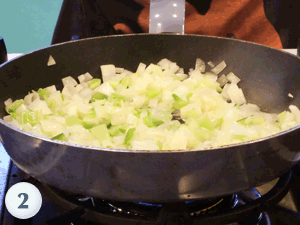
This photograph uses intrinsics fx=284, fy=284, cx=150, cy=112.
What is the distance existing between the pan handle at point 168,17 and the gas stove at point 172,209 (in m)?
0.64

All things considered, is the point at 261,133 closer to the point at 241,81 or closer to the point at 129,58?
the point at 241,81

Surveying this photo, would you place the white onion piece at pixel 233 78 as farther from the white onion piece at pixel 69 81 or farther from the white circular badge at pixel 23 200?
the white circular badge at pixel 23 200

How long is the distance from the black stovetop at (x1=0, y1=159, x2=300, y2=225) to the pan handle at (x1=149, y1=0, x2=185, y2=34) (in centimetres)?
65

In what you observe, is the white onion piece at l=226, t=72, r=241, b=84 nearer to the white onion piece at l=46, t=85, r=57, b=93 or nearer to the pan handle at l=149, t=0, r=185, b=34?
the pan handle at l=149, t=0, r=185, b=34

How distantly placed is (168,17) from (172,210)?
2.44ft

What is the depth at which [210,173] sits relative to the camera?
44 cm

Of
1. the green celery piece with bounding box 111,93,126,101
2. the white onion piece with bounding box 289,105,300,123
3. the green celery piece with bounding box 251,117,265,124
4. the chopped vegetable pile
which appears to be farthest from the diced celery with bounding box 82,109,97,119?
the white onion piece with bounding box 289,105,300,123

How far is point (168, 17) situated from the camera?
105 centimetres

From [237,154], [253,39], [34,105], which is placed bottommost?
[253,39]

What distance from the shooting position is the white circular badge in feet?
1.83

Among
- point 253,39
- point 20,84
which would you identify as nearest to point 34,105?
point 20,84

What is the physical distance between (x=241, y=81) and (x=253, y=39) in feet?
2.64

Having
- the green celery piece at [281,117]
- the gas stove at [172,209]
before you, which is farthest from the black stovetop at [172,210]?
the green celery piece at [281,117]

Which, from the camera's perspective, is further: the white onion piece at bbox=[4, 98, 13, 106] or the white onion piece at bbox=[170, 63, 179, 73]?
the white onion piece at bbox=[170, 63, 179, 73]
